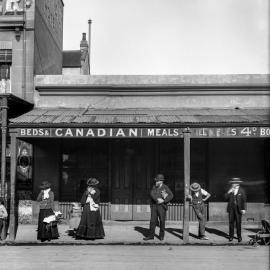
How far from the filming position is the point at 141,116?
1458 centimetres

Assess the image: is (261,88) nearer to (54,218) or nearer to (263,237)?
(263,237)

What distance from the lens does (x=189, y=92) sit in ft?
53.8

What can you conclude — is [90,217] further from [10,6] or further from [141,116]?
[10,6]

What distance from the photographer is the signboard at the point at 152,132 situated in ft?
42.9

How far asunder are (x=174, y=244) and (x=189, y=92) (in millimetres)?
5461

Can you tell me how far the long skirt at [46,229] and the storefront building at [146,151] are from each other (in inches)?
133

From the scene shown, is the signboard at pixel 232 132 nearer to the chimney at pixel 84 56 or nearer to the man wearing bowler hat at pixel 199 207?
the man wearing bowler hat at pixel 199 207

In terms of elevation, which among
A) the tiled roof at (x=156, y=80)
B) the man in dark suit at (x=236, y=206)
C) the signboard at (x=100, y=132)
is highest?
the tiled roof at (x=156, y=80)

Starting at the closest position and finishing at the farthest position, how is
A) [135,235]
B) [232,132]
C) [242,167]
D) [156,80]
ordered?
[232,132]
[135,235]
[242,167]
[156,80]

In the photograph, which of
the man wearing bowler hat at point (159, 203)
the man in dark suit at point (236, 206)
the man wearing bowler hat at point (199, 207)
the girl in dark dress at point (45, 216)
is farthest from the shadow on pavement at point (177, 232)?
the girl in dark dress at point (45, 216)

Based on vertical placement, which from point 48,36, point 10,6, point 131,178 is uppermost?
point 10,6

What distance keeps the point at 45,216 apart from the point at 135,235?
250 centimetres

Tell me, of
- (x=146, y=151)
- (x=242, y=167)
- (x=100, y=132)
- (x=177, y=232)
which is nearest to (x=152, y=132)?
(x=100, y=132)

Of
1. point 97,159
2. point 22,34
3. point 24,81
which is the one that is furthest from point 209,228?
point 22,34
